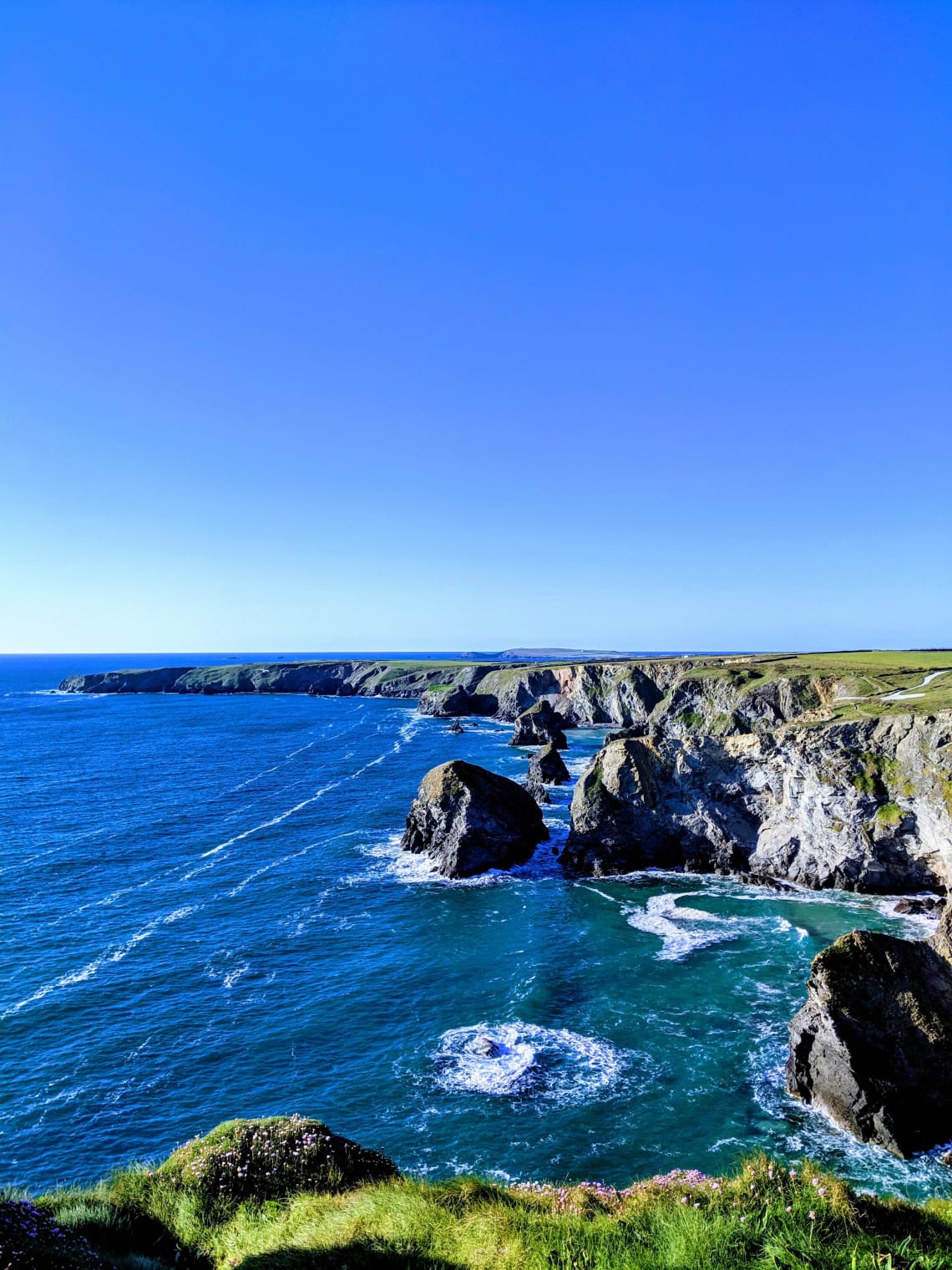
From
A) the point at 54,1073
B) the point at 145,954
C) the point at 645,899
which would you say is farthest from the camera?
the point at 645,899

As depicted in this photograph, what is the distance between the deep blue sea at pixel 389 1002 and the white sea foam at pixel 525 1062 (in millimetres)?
137

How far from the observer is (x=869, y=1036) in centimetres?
2492

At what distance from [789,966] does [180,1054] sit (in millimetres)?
32040

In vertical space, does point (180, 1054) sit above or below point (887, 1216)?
below

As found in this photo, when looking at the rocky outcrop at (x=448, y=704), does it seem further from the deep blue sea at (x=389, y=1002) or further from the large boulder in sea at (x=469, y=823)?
the large boulder in sea at (x=469, y=823)

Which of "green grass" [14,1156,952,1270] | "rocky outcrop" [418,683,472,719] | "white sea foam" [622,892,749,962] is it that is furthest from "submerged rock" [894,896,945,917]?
"rocky outcrop" [418,683,472,719]

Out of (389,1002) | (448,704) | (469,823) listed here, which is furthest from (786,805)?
(448,704)

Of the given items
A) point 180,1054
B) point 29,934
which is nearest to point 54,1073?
point 180,1054

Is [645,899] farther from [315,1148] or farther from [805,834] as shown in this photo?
[315,1148]

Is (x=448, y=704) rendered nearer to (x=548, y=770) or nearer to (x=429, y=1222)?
(x=548, y=770)

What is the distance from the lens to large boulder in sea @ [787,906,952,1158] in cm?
2409

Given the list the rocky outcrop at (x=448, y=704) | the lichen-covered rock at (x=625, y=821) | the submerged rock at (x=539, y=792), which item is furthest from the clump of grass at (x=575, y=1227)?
the rocky outcrop at (x=448, y=704)

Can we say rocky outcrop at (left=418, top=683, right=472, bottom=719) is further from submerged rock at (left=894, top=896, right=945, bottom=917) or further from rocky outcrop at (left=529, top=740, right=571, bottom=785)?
submerged rock at (left=894, top=896, right=945, bottom=917)

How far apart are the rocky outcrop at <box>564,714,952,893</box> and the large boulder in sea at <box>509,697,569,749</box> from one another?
59.9 meters
